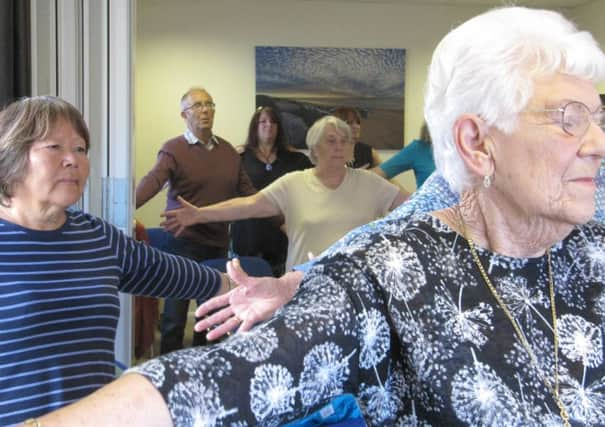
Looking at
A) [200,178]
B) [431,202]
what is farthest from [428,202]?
A: [200,178]

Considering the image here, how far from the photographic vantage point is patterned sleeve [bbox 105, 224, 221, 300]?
5.37ft

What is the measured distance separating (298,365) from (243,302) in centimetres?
42

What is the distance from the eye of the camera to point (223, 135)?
5.82 m

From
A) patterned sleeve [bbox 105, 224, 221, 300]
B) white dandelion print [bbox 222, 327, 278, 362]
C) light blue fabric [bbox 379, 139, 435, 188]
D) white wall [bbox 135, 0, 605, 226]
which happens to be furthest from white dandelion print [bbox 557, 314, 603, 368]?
white wall [bbox 135, 0, 605, 226]

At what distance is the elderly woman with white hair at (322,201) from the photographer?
3125mm

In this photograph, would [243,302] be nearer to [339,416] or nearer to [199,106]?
[339,416]

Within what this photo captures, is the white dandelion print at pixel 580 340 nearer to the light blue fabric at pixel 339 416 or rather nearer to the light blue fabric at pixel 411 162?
the light blue fabric at pixel 339 416

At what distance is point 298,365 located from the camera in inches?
32.3

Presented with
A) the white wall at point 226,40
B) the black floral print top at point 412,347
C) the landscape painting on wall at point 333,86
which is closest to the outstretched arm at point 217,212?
the black floral print top at point 412,347

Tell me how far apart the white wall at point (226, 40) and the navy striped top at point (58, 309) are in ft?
13.6

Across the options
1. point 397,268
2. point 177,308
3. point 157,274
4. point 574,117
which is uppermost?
point 574,117

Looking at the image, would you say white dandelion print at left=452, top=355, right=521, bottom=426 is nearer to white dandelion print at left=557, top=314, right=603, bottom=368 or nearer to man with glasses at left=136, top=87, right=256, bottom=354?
white dandelion print at left=557, top=314, right=603, bottom=368

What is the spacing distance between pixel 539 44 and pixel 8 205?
116cm

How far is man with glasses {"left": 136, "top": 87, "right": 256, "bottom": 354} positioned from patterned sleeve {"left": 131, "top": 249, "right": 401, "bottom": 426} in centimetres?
276
